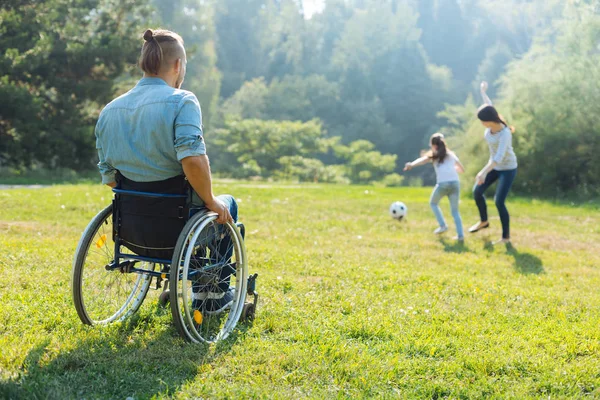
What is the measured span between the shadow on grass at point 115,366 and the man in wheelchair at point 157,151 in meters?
0.54

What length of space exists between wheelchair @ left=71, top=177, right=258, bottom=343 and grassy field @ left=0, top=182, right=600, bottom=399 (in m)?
0.15

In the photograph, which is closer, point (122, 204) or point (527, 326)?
point (122, 204)

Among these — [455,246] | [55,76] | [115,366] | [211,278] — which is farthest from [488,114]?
[55,76]

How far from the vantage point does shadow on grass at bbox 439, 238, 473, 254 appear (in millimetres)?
7599

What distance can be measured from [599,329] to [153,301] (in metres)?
3.17

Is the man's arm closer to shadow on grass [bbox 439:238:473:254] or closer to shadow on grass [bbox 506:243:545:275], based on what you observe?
shadow on grass [bbox 506:243:545:275]

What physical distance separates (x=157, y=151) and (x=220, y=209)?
19.6 inches

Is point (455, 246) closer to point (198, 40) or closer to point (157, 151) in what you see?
point (157, 151)

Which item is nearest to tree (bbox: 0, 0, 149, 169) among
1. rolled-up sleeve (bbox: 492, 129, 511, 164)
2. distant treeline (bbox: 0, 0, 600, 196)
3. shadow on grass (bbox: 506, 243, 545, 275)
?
distant treeline (bbox: 0, 0, 600, 196)

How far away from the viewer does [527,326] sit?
13.9 ft

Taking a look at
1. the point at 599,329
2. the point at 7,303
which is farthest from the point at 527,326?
the point at 7,303

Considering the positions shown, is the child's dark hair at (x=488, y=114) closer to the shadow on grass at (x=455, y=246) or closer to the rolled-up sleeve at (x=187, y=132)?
the shadow on grass at (x=455, y=246)

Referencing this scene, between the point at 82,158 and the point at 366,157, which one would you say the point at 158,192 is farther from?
the point at 366,157

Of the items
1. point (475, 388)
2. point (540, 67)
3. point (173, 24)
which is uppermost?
point (173, 24)
